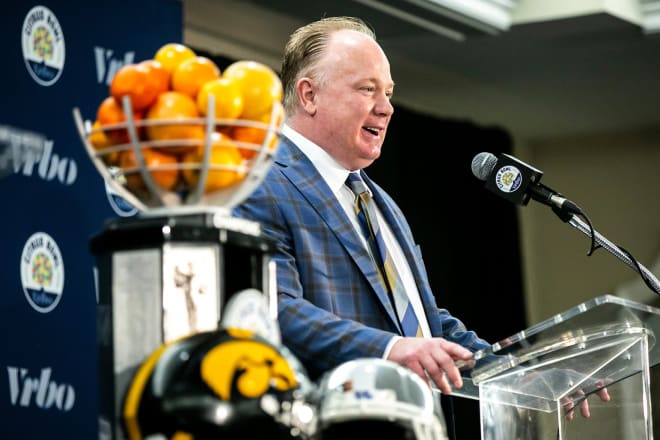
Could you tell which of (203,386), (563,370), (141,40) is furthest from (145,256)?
(141,40)

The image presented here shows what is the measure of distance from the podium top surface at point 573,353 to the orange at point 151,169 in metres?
0.64

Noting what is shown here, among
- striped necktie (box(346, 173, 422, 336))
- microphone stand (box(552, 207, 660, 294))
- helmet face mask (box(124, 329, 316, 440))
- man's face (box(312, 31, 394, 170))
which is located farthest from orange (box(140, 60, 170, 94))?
man's face (box(312, 31, 394, 170))

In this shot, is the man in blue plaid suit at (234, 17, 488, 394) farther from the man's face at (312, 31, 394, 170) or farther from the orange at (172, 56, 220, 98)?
the orange at (172, 56, 220, 98)

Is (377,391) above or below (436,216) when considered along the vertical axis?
below

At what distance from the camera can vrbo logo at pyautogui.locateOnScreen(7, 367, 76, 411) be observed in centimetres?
383

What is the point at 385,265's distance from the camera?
274cm

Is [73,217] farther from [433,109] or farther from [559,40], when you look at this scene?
[433,109]

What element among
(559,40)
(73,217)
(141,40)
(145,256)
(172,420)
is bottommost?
(172,420)

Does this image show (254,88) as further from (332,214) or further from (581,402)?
(332,214)

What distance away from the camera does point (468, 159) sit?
26.1 feet

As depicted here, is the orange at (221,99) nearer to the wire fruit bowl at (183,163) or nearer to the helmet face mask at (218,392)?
the wire fruit bowl at (183,163)

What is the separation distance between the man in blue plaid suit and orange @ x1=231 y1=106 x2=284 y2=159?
637 mm

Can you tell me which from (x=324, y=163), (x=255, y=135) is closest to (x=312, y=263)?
(x=324, y=163)

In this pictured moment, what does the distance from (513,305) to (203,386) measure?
696 centimetres
